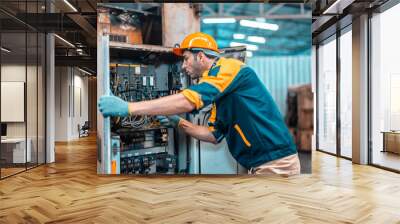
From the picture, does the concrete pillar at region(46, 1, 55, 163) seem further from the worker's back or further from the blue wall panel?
the blue wall panel

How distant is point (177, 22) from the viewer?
582 centimetres

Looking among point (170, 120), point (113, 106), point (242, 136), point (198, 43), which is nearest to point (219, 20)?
point (198, 43)

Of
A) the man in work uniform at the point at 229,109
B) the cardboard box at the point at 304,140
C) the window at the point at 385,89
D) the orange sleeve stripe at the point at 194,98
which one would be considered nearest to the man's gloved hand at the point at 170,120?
the man in work uniform at the point at 229,109

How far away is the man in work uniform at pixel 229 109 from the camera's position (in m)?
5.45

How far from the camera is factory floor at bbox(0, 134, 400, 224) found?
12.2 ft

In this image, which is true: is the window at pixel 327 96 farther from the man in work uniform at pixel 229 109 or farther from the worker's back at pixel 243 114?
the worker's back at pixel 243 114

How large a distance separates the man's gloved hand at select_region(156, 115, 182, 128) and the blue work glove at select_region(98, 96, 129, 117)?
521mm

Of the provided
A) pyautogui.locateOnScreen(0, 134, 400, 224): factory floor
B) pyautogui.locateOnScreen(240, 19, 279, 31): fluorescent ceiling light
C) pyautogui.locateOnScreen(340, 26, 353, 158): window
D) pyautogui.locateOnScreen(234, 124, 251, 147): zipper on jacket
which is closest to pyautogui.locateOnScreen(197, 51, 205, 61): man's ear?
pyautogui.locateOnScreen(240, 19, 279, 31): fluorescent ceiling light

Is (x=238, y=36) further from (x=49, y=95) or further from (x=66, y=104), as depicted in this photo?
(x=66, y=104)

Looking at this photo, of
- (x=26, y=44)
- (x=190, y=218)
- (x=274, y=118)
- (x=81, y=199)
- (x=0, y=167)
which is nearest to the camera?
(x=190, y=218)

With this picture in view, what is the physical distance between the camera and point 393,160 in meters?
6.97

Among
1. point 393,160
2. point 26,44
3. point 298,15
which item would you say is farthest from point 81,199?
point 393,160

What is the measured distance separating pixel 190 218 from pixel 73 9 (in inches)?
198

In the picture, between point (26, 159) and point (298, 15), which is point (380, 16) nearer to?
point (298, 15)
